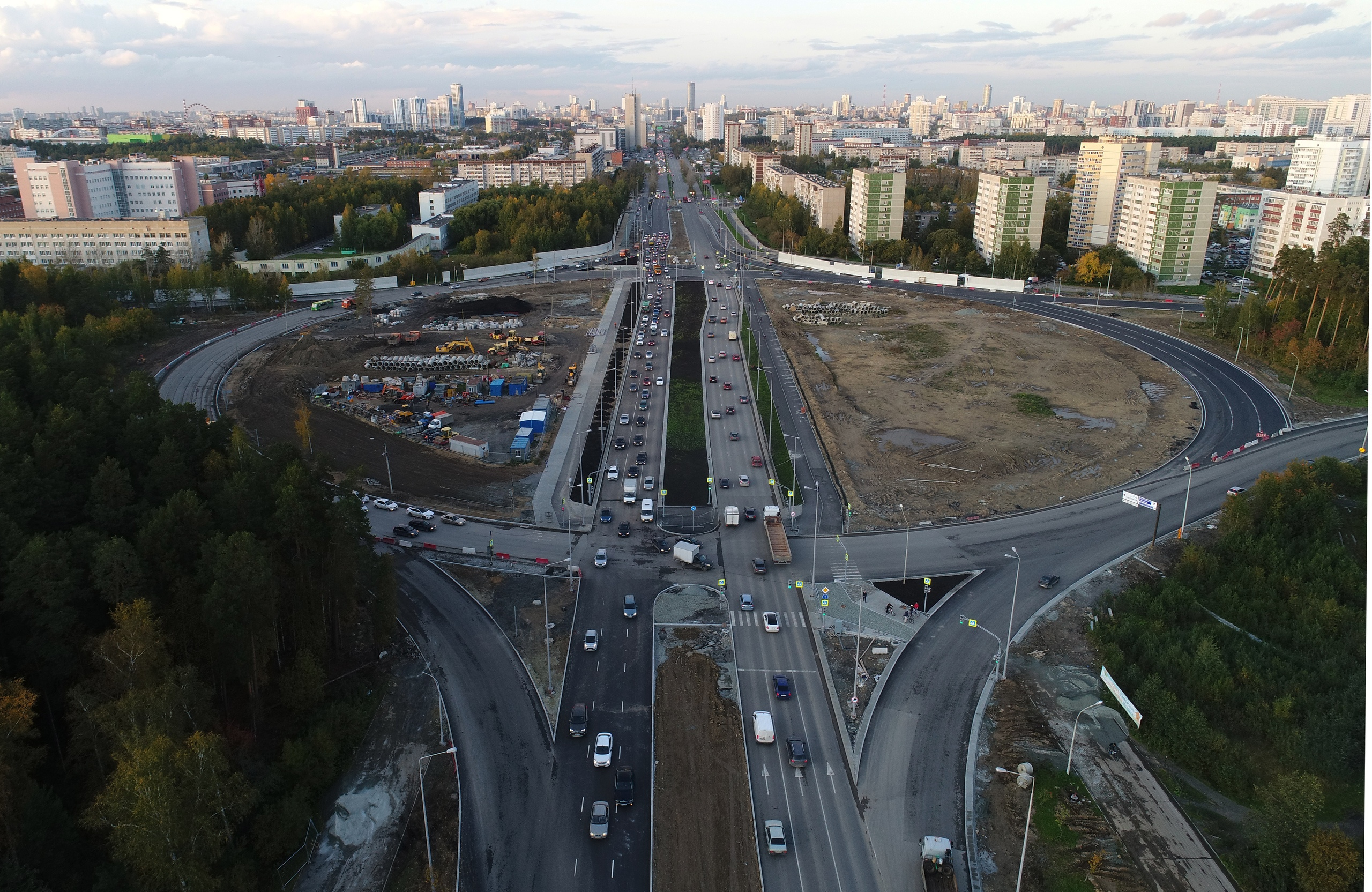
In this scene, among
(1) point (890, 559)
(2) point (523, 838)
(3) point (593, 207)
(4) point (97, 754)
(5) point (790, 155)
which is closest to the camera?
(4) point (97, 754)

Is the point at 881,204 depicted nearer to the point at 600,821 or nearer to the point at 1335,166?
the point at 1335,166

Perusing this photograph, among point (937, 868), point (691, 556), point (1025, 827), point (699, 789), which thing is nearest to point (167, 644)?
point (699, 789)

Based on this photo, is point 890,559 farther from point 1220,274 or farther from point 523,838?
point 1220,274

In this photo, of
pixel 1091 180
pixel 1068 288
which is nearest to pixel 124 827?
pixel 1068 288

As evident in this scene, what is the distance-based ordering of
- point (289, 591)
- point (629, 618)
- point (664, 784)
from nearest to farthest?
point (664, 784)
point (289, 591)
point (629, 618)

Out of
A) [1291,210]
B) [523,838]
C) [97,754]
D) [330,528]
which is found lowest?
[523,838]

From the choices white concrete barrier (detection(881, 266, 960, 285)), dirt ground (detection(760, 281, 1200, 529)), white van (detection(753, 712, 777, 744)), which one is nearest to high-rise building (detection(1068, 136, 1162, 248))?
white concrete barrier (detection(881, 266, 960, 285))

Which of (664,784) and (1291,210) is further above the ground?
(1291,210)
